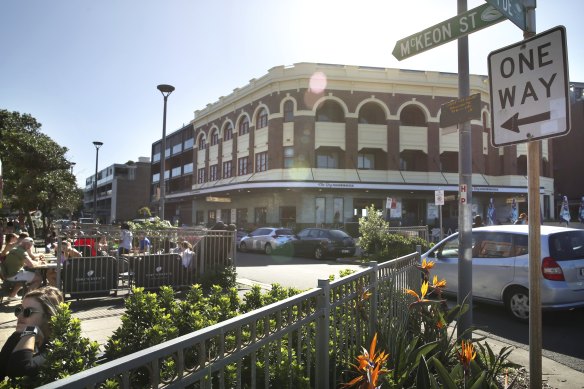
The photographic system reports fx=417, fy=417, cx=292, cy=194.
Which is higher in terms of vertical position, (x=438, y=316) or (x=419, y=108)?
(x=419, y=108)

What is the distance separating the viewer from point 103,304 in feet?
27.4

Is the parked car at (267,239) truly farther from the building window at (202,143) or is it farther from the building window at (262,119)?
the building window at (202,143)

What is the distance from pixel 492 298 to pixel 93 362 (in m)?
6.82

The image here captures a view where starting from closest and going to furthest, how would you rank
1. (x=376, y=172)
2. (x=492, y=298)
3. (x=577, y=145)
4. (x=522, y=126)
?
(x=522, y=126)
(x=492, y=298)
(x=376, y=172)
(x=577, y=145)

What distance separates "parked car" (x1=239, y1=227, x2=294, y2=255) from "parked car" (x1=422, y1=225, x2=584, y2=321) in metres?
13.5

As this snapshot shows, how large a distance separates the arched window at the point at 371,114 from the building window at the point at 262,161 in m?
8.82

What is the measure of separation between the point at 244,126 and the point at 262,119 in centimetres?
359

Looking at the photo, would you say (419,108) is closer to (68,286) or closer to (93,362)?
(68,286)

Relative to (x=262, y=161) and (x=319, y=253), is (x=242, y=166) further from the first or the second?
(x=319, y=253)

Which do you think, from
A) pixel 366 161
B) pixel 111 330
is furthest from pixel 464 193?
pixel 366 161

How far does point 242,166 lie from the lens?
131ft

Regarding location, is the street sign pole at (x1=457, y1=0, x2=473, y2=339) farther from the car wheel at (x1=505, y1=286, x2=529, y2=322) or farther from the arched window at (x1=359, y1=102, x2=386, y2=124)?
the arched window at (x1=359, y1=102, x2=386, y2=124)

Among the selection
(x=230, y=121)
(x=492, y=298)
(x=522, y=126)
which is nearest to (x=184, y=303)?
(x=522, y=126)

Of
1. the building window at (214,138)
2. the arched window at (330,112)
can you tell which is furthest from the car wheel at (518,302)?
the building window at (214,138)
